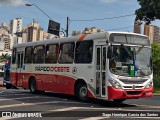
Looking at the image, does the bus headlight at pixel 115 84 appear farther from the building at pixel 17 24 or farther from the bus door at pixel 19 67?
the building at pixel 17 24

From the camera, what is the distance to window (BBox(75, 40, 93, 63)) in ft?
53.6

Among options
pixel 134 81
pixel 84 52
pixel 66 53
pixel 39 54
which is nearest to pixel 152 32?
Answer: pixel 39 54

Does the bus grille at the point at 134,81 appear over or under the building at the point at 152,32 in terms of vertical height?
under

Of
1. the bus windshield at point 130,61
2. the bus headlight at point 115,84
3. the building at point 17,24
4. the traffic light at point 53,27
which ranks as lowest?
the bus headlight at point 115,84

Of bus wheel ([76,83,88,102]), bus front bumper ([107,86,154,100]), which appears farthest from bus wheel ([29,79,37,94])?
bus front bumper ([107,86,154,100])

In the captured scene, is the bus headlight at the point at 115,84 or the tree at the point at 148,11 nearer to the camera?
the bus headlight at the point at 115,84

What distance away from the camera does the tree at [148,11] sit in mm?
36781

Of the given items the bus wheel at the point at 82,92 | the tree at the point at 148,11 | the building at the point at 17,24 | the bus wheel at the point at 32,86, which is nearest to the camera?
the bus wheel at the point at 82,92

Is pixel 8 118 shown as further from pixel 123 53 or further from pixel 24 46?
pixel 24 46

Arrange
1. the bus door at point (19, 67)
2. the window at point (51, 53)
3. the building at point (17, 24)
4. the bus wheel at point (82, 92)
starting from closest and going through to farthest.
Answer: the bus wheel at point (82, 92)
the window at point (51, 53)
the bus door at point (19, 67)
the building at point (17, 24)

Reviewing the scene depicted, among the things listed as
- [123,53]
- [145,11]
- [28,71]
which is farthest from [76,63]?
[145,11]

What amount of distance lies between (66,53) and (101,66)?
3.06m

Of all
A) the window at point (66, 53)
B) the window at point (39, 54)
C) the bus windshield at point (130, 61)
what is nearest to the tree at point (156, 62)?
the window at point (39, 54)

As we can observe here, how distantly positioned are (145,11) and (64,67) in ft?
72.0
